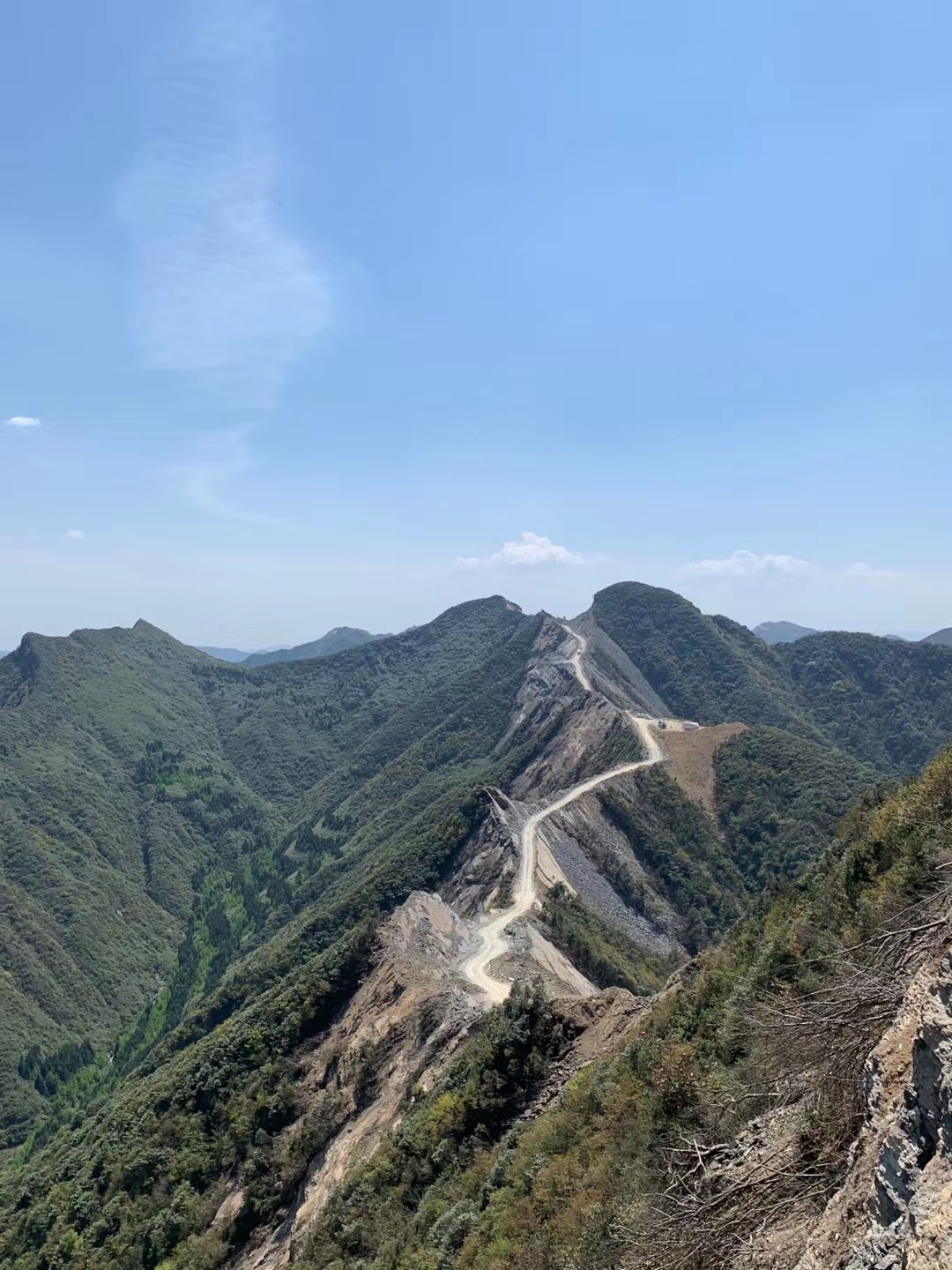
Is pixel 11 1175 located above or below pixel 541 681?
below

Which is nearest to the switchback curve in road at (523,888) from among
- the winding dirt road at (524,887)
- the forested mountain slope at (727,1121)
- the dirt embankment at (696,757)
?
the winding dirt road at (524,887)

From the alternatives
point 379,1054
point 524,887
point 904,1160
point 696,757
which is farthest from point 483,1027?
point 696,757

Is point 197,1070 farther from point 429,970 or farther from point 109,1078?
point 109,1078

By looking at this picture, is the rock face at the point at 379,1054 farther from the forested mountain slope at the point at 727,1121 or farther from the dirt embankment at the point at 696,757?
the dirt embankment at the point at 696,757

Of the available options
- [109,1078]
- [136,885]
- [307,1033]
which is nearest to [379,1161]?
[307,1033]

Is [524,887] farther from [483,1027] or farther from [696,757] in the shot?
[696,757]

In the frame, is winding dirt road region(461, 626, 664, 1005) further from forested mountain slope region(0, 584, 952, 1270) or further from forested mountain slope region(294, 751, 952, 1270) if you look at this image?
forested mountain slope region(294, 751, 952, 1270)
